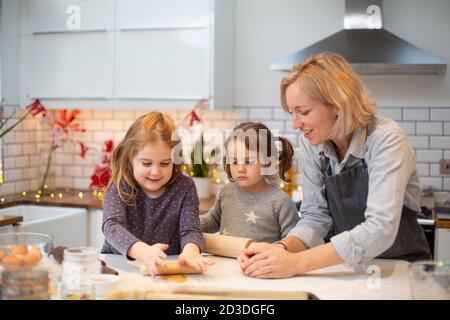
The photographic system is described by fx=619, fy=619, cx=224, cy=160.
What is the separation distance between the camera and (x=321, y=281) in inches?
69.4

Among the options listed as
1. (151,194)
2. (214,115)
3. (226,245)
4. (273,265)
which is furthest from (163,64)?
(273,265)

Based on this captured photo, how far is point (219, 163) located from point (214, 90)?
585mm

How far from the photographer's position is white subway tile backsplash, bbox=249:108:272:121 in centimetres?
418

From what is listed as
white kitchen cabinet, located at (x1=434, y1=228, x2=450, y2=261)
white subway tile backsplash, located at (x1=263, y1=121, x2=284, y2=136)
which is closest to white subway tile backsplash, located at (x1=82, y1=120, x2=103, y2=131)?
white subway tile backsplash, located at (x1=263, y1=121, x2=284, y2=136)

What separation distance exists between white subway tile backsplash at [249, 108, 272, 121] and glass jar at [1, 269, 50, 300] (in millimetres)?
2986

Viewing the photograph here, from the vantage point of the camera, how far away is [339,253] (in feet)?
5.94

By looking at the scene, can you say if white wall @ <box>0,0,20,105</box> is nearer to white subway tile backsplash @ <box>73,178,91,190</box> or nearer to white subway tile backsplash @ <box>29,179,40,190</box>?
white subway tile backsplash @ <box>29,179,40,190</box>

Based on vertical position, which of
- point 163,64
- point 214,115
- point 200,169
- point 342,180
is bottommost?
point 200,169

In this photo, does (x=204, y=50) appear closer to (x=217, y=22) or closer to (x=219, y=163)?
(x=217, y=22)

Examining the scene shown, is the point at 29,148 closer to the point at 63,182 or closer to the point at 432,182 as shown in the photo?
the point at 63,182

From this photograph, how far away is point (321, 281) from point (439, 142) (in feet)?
8.04

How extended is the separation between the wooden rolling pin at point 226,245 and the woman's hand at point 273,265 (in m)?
0.19

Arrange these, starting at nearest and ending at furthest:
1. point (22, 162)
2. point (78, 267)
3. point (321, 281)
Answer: point (78, 267) < point (321, 281) < point (22, 162)
